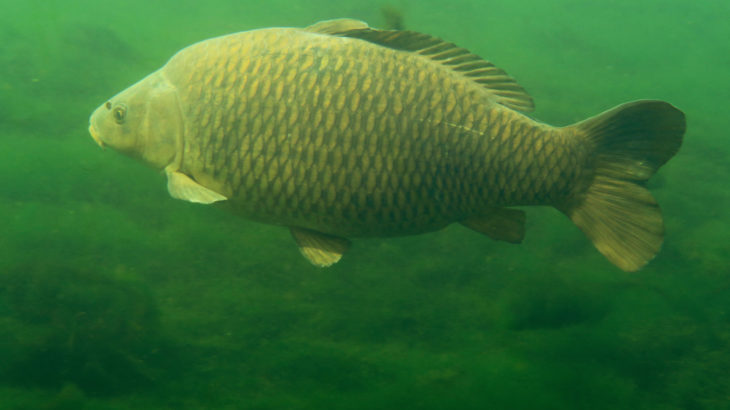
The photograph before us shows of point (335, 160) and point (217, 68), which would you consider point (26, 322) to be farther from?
point (335, 160)

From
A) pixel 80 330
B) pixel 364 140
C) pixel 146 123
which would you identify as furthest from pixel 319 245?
pixel 80 330

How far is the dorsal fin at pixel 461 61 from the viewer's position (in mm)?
2771

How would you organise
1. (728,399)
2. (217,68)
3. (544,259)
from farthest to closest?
(544,259), (217,68), (728,399)

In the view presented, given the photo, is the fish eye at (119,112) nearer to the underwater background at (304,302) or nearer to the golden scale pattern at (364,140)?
the golden scale pattern at (364,140)

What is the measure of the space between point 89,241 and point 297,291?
1.48 metres

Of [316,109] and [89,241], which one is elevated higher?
[316,109]

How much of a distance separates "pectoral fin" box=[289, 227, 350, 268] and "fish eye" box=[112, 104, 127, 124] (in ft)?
4.09

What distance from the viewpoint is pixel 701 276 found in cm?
322

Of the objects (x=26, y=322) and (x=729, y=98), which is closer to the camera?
(x=26, y=322)

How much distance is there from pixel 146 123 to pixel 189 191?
23.7 inches

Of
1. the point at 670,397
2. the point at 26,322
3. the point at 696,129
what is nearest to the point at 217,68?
the point at 26,322

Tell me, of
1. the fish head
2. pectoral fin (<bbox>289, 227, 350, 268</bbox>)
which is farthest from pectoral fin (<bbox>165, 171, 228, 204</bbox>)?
pectoral fin (<bbox>289, 227, 350, 268</bbox>)

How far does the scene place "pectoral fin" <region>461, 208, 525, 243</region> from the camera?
9.19 feet

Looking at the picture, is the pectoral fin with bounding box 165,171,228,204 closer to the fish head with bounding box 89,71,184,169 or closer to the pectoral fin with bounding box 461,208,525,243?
the fish head with bounding box 89,71,184,169
